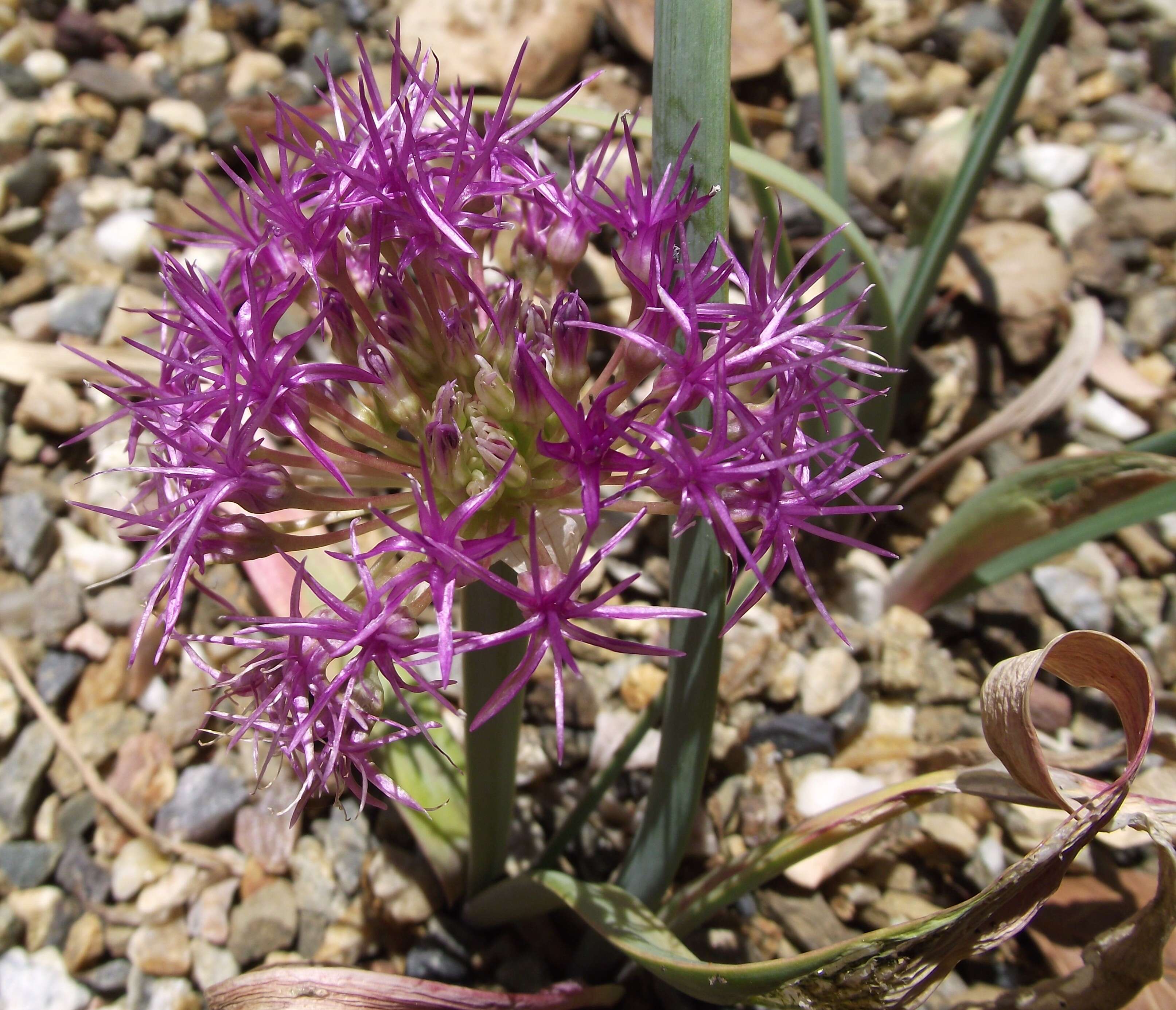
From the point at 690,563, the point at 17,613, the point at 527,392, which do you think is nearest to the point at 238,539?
the point at 527,392

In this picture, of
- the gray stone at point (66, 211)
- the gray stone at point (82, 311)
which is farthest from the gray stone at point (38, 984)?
the gray stone at point (66, 211)

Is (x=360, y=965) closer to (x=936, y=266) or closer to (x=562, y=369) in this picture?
(x=562, y=369)

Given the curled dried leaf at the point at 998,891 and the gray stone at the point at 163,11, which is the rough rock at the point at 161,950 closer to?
the curled dried leaf at the point at 998,891

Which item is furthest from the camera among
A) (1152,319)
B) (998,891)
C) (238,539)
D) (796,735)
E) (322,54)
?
(322,54)

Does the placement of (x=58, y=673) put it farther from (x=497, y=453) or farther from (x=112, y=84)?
(x=112, y=84)

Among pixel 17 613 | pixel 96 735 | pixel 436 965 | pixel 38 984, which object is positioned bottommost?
pixel 38 984

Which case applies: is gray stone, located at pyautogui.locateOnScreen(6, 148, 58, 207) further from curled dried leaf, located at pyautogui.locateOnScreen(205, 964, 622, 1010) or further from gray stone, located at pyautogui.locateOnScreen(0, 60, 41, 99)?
curled dried leaf, located at pyautogui.locateOnScreen(205, 964, 622, 1010)

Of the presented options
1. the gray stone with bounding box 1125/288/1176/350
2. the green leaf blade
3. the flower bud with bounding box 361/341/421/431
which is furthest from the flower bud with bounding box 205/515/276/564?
the gray stone with bounding box 1125/288/1176/350
